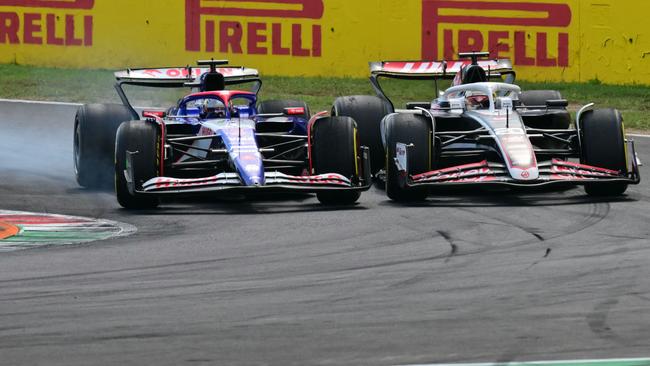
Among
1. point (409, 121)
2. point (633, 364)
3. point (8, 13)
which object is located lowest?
point (633, 364)

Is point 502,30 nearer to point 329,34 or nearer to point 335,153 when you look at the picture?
point 329,34

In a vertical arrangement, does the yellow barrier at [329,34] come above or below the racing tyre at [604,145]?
above

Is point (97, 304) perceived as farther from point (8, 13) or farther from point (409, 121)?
point (8, 13)

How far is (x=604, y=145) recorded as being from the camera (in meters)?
13.2

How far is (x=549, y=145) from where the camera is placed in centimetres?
1459

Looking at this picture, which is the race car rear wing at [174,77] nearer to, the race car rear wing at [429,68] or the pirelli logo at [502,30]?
the race car rear wing at [429,68]

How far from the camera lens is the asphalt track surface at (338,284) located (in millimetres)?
6988

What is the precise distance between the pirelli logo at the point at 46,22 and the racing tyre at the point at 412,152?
37.8ft

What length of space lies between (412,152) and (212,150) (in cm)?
177

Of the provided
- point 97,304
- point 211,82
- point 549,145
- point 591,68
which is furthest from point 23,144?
point 97,304

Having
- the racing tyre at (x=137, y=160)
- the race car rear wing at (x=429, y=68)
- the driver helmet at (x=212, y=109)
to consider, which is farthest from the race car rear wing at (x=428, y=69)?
the racing tyre at (x=137, y=160)

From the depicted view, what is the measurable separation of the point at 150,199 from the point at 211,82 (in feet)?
8.56

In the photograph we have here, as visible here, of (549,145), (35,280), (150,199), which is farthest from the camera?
(549,145)

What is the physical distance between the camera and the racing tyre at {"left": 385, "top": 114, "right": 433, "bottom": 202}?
1286cm
